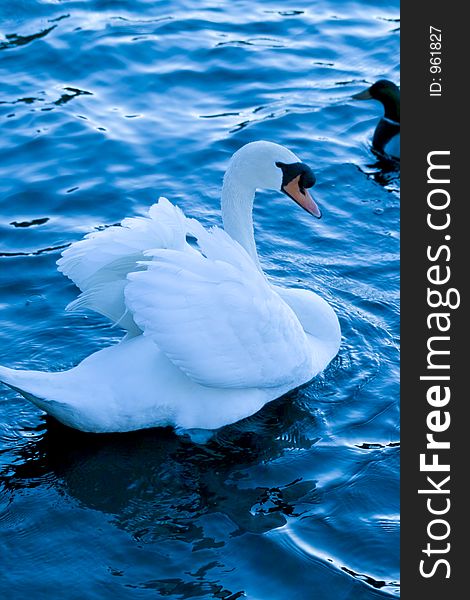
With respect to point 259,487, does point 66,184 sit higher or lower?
higher

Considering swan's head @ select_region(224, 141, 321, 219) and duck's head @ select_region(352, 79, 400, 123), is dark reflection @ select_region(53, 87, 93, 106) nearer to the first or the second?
duck's head @ select_region(352, 79, 400, 123)

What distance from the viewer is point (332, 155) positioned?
1068 centimetres

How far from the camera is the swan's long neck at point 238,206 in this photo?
7301 mm

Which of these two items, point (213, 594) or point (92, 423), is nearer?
point (213, 594)

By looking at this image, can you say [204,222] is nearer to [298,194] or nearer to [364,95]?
[298,194]

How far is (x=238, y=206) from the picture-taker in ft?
24.2

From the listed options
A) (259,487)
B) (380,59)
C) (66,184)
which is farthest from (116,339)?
(380,59)

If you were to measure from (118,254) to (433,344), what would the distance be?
1.90 m

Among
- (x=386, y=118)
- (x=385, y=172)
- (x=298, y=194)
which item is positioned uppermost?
(x=386, y=118)

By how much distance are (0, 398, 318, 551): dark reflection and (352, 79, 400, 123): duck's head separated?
478 cm

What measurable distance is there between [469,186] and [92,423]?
2.84 meters

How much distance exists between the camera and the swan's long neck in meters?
7.30

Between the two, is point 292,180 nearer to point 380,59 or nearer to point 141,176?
point 141,176

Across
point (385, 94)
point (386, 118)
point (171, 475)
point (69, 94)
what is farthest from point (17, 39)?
point (171, 475)
